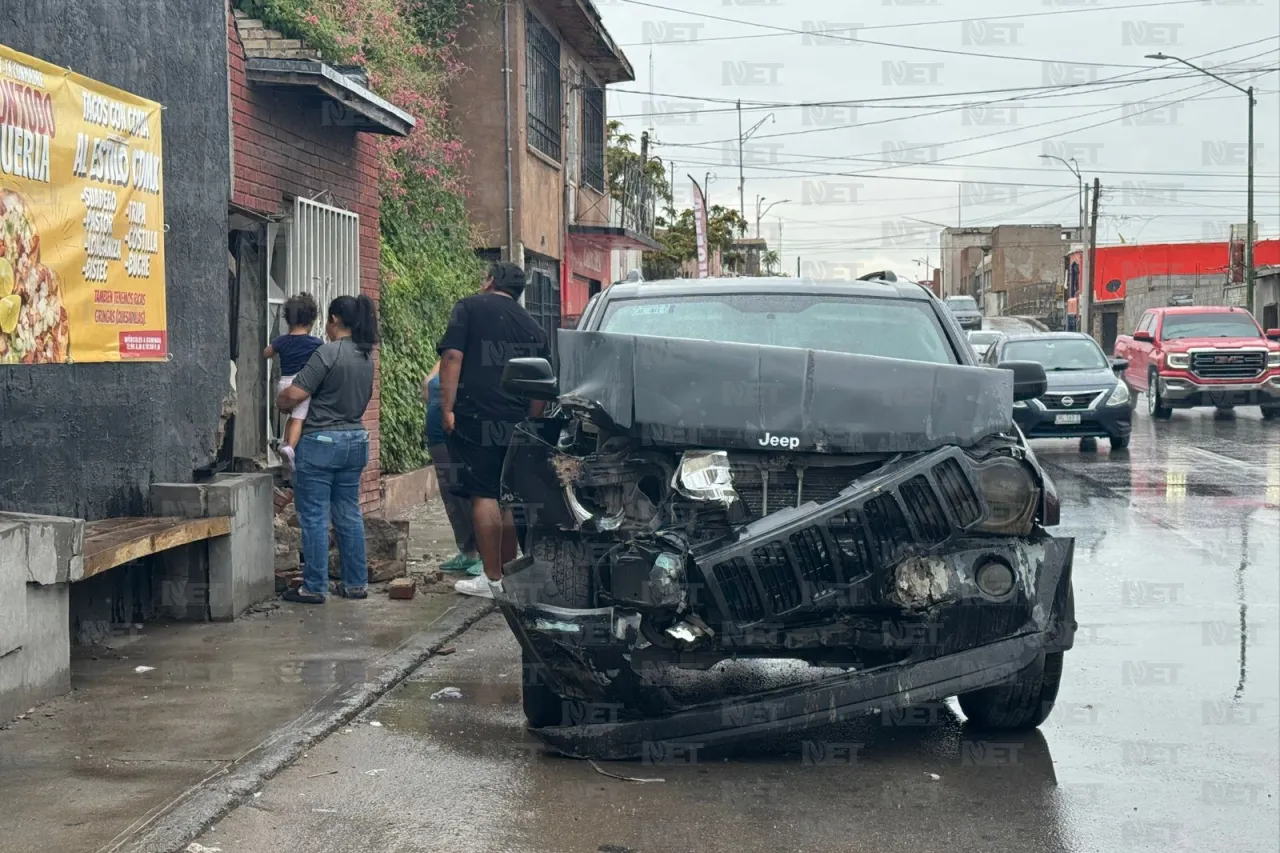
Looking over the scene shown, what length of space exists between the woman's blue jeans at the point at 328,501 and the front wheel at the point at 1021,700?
4.00 m

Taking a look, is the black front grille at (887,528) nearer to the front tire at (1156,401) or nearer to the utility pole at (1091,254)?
the front tire at (1156,401)

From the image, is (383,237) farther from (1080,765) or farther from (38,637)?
(1080,765)

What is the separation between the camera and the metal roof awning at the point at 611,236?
2408 cm

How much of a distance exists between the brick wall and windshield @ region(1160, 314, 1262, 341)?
18263mm

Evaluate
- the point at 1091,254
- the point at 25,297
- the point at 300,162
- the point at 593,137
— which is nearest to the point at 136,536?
the point at 25,297

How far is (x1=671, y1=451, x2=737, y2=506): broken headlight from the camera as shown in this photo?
5.14 metres

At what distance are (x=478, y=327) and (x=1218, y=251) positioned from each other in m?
71.3

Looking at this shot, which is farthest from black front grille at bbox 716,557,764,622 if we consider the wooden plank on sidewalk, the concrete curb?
the wooden plank on sidewalk

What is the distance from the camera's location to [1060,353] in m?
20.5

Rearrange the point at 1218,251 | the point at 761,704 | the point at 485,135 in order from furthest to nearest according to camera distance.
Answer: the point at 1218,251
the point at 485,135
the point at 761,704

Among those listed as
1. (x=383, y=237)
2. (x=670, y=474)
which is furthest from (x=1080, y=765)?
(x=383, y=237)

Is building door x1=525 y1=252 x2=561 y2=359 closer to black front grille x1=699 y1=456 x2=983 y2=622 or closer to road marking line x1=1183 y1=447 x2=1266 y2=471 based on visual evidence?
road marking line x1=1183 y1=447 x2=1266 y2=471

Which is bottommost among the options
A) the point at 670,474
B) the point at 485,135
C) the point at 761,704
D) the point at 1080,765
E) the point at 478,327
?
the point at 1080,765

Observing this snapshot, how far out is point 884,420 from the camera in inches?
209
